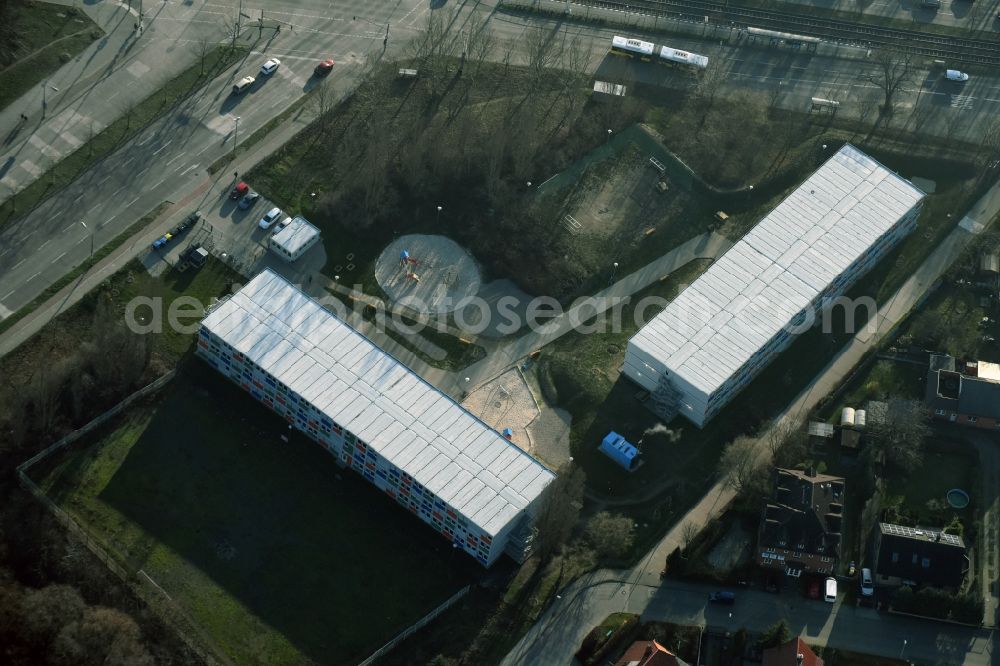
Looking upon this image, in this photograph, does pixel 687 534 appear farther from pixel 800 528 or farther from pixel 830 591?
pixel 830 591

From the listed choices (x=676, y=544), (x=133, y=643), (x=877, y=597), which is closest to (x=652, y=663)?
(x=676, y=544)

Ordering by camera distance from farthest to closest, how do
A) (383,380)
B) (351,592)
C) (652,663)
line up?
1. (383,380)
2. (351,592)
3. (652,663)

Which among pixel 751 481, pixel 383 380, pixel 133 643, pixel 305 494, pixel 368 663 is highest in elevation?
pixel 751 481

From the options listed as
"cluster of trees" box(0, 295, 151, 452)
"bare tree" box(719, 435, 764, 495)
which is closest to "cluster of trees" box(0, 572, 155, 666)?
"cluster of trees" box(0, 295, 151, 452)

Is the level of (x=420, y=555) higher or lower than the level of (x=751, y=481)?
lower

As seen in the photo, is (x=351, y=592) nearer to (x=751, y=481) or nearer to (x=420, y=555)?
(x=420, y=555)

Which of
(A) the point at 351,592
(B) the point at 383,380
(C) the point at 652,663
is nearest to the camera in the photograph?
(C) the point at 652,663

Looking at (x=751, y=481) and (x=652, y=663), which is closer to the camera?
(x=652, y=663)
